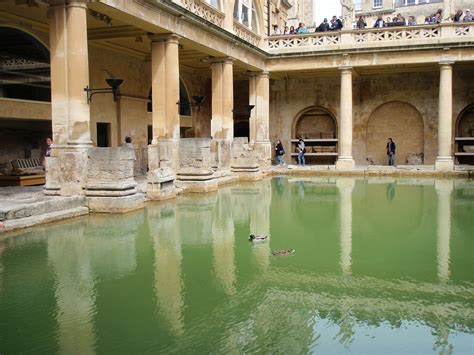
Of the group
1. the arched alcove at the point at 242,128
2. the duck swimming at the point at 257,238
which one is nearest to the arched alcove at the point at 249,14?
the arched alcove at the point at 242,128

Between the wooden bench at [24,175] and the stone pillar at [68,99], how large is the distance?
13.1 feet

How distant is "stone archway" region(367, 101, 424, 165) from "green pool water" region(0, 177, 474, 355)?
56.1 feet

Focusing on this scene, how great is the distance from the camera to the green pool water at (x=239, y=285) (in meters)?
4.61

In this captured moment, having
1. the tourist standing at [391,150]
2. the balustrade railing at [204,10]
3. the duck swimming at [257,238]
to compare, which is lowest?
the duck swimming at [257,238]

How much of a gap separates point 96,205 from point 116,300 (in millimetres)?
6031

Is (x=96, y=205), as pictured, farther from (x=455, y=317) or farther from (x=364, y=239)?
(x=455, y=317)

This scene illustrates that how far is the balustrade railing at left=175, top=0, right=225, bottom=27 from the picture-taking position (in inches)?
646

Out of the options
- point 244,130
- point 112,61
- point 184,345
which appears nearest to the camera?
point 184,345

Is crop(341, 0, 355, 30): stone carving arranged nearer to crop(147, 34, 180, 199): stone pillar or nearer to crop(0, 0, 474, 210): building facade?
crop(0, 0, 474, 210): building facade

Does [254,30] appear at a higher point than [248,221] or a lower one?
higher

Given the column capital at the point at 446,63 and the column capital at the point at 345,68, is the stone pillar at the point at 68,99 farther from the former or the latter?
the column capital at the point at 446,63

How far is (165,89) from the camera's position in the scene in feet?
52.0

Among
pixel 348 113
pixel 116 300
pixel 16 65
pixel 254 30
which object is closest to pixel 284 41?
pixel 254 30

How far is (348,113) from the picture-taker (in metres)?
24.4
